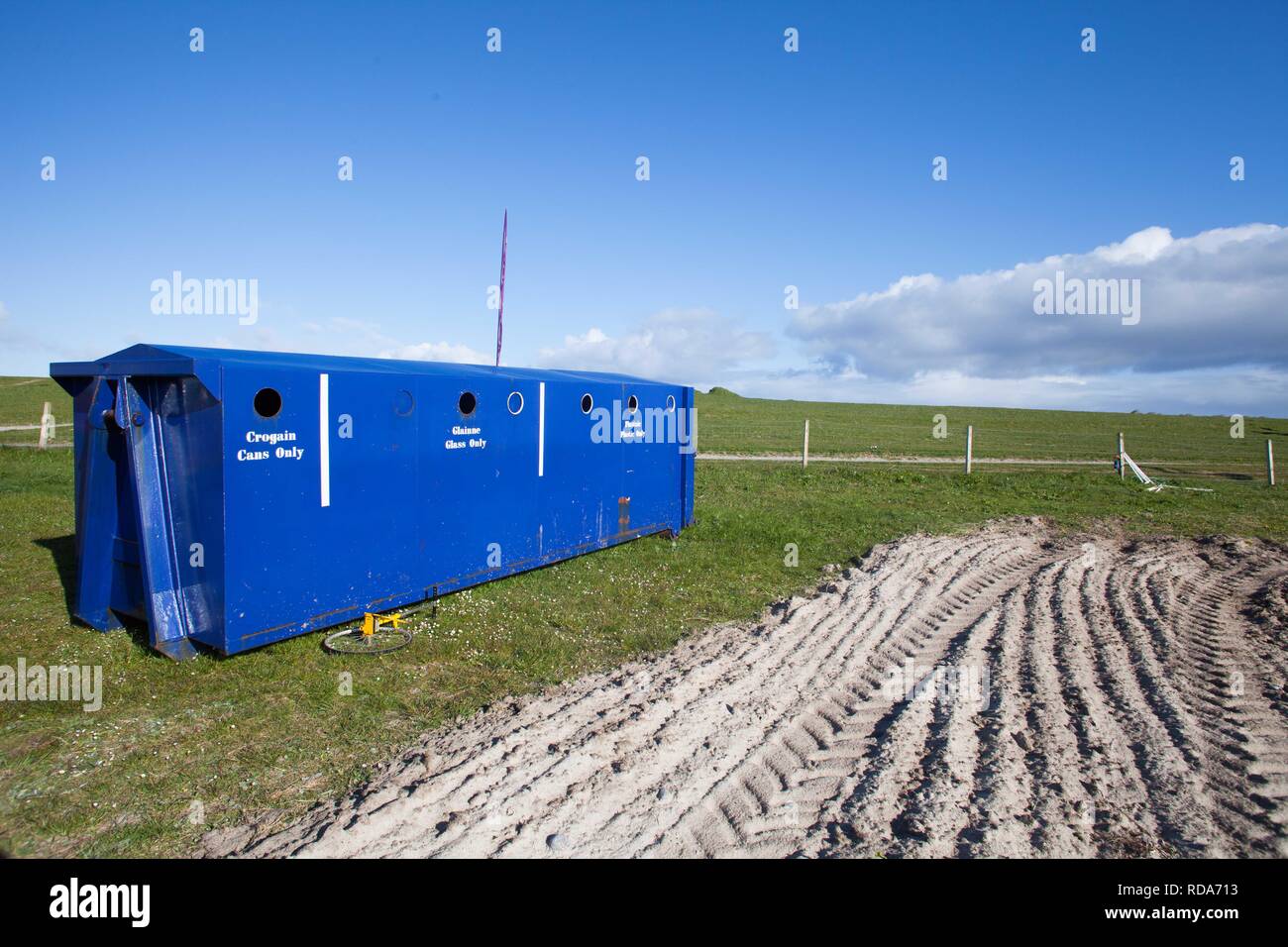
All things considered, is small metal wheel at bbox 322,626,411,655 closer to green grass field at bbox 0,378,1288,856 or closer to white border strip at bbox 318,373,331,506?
green grass field at bbox 0,378,1288,856

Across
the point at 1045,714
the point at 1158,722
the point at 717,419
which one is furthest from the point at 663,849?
the point at 717,419

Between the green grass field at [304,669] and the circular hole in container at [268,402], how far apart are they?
2.06m

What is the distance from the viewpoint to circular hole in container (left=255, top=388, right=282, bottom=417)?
650cm

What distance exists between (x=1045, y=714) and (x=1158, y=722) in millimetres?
722

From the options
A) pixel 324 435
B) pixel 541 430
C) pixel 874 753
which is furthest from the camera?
pixel 541 430

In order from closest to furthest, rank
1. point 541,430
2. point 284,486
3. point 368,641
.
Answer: point 284,486
point 368,641
point 541,430

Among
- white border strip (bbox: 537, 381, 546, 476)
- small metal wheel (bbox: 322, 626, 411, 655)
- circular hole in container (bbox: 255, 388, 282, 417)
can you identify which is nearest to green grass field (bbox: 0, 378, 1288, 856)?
small metal wheel (bbox: 322, 626, 411, 655)

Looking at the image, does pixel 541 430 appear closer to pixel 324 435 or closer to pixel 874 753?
pixel 324 435

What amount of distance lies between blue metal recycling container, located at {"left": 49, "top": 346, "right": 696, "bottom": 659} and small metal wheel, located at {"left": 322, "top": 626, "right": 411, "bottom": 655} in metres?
0.22

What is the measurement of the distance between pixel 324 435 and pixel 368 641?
73.8 inches

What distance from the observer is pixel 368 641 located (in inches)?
286

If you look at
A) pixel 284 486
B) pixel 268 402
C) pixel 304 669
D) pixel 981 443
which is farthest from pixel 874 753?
pixel 981 443
